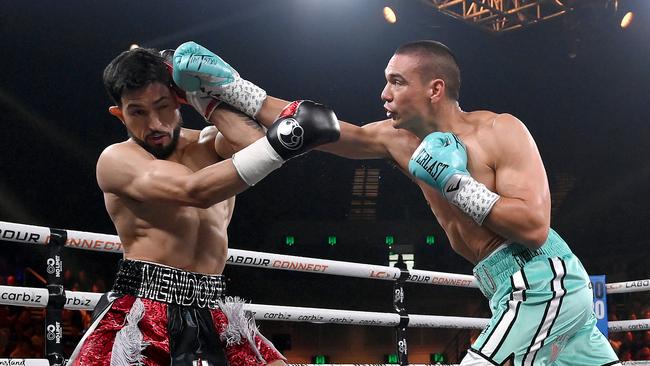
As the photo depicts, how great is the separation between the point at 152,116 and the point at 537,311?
3.91 ft

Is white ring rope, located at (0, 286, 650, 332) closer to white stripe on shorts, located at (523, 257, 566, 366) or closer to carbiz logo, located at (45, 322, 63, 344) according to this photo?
Result: carbiz logo, located at (45, 322, 63, 344)

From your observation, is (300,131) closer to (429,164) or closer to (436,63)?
(429,164)

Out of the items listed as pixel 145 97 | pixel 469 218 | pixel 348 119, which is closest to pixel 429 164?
pixel 469 218

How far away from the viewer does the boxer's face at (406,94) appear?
235cm

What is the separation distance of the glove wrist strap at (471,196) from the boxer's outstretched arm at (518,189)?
2 cm

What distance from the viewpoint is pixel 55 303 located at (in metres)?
2.49

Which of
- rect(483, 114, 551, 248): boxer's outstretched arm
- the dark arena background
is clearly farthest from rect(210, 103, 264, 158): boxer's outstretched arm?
the dark arena background

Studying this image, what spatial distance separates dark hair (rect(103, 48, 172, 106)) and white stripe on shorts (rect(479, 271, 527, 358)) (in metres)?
1.13

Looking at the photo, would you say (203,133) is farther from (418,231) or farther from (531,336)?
(418,231)

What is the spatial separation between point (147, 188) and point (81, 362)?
18.3 inches

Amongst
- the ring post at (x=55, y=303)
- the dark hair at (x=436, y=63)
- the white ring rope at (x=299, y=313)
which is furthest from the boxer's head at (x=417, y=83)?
the ring post at (x=55, y=303)

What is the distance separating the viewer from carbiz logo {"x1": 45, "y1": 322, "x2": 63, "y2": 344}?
2.45m

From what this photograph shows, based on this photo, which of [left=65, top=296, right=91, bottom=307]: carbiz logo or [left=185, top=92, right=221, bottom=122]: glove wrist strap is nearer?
[left=185, top=92, right=221, bottom=122]: glove wrist strap

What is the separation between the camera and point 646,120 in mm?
11992
